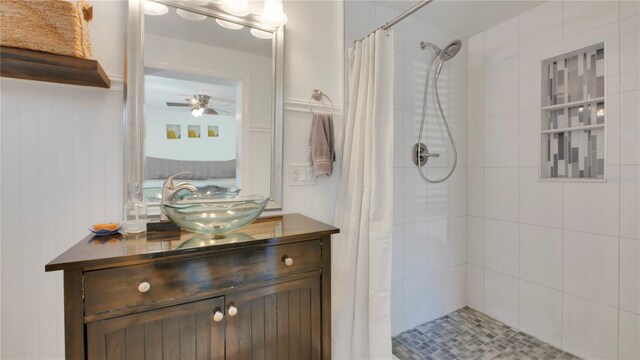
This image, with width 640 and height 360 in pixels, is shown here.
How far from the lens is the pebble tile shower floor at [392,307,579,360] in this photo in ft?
5.79

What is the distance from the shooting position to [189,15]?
1.33 m

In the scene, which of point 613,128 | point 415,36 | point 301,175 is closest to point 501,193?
point 613,128

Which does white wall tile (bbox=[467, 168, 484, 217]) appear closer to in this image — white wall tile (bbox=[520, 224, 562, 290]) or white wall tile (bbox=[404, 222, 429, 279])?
white wall tile (bbox=[520, 224, 562, 290])

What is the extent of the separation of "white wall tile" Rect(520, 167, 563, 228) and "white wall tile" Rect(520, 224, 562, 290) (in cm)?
6

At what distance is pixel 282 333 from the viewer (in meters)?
1.11

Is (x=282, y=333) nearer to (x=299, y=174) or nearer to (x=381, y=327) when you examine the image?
(x=381, y=327)

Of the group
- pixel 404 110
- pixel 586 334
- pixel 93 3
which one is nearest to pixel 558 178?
pixel 586 334

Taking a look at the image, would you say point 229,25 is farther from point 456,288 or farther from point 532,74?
point 456,288

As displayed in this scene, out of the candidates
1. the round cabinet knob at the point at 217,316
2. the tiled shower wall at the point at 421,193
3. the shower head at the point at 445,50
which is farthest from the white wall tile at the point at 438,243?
the round cabinet knob at the point at 217,316

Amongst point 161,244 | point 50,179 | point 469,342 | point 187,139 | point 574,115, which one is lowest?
point 469,342

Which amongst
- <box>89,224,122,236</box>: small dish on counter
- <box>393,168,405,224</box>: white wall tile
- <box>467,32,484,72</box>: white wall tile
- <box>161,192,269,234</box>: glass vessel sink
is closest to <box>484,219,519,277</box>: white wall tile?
<box>393,168,405,224</box>: white wall tile

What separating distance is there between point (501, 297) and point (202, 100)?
7.94 ft

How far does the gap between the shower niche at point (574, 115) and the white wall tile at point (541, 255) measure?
378 millimetres

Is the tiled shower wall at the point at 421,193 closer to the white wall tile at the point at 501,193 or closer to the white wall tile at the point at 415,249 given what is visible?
the white wall tile at the point at 415,249
